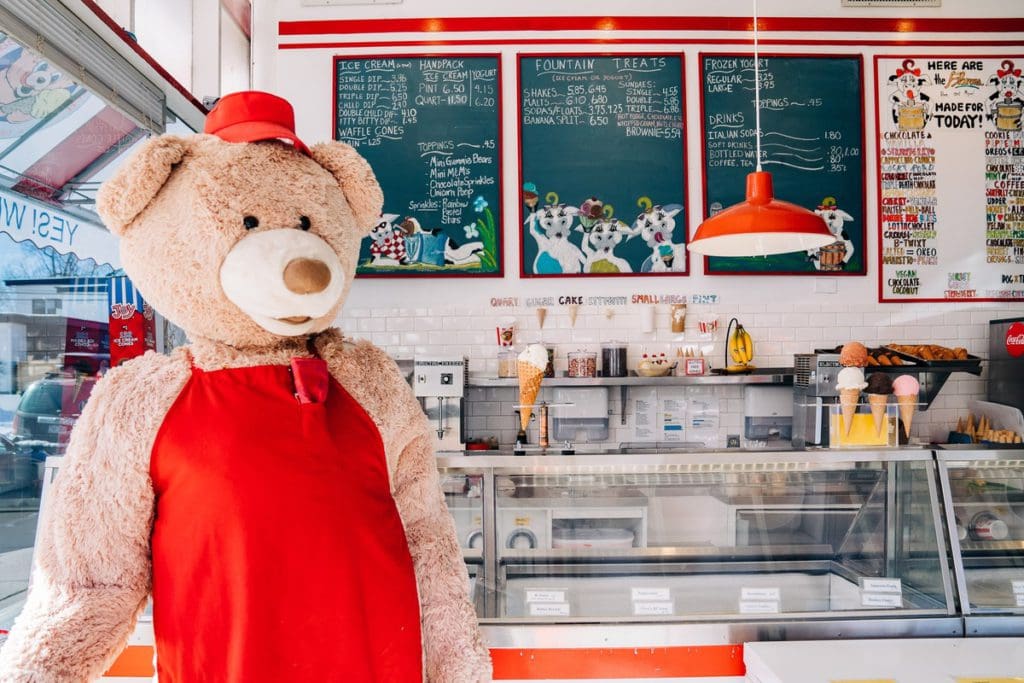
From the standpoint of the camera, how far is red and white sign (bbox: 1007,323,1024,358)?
14.2 feet

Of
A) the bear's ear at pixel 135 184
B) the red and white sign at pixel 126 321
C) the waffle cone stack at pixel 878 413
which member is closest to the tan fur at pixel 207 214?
the bear's ear at pixel 135 184

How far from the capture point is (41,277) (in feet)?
8.57

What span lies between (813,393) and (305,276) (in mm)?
3780

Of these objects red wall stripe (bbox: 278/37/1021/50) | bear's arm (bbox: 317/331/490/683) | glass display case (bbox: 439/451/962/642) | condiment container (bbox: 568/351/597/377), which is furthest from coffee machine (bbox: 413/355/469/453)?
bear's arm (bbox: 317/331/490/683)

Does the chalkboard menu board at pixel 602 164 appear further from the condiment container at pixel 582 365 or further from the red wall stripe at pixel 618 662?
the red wall stripe at pixel 618 662

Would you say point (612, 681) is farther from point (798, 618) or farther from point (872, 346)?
point (872, 346)

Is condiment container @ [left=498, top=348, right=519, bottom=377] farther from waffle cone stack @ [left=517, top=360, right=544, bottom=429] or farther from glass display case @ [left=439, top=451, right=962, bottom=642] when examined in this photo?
glass display case @ [left=439, top=451, right=962, bottom=642]

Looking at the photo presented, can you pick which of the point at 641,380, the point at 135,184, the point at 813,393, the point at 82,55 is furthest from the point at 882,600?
the point at 82,55

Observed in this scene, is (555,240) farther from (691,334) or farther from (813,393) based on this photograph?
(813,393)

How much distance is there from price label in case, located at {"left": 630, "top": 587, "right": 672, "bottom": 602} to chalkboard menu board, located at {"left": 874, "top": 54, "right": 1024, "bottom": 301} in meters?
3.64

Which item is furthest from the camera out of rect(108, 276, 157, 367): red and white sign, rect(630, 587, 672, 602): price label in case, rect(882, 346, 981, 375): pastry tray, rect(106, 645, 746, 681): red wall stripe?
rect(882, 346, 981, 375): pastry tray

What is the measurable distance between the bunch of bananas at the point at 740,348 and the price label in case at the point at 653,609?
278 cm

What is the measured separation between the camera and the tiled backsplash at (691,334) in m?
4.63

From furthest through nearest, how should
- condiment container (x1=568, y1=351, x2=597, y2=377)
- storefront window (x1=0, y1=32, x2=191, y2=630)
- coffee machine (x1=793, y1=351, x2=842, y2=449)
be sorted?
condiment container (x1=568, y1=351, x2=597, y2=377), coffee machine (x1=793, y1=351, x2=842, y2=449), storefront window (x1=0, y1=32, x2=191, y2=630)
